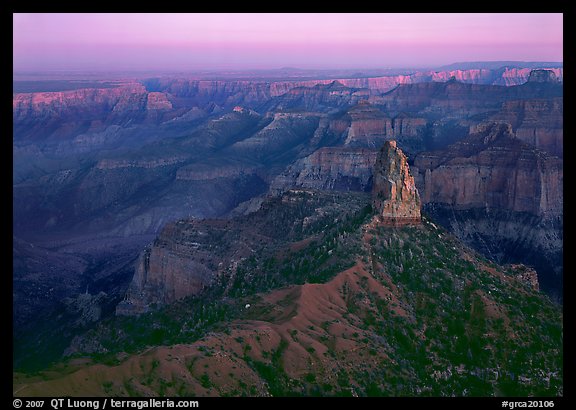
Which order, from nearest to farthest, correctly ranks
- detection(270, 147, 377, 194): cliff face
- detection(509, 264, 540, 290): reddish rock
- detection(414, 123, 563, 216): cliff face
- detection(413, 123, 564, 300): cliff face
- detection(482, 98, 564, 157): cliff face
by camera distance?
1. detection(509, 264, 540, 290): reddish rock
2. detection(413, 123, 564, 300): cliff face
3. detection(414, 123, 563, 216): cliff face
4. detection(270, 147, 377, 194): cliff face
5. detection(482, 98, 564, 157): cliff face

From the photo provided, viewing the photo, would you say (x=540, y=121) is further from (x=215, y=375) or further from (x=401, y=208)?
(x=215, y=375)

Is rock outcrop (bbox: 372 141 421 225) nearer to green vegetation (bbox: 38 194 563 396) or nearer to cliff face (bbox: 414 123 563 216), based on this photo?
green vegetation (bbox: 38 194 563 396)

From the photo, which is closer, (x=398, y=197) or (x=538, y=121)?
(x=398, y=197)

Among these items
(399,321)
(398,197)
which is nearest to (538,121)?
(398,197)

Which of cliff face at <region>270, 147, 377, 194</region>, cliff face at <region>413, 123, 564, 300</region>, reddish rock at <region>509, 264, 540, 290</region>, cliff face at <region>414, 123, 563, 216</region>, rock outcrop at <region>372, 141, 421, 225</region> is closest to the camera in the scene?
rock outcrop at <region>372, 141, 421, 225</region>

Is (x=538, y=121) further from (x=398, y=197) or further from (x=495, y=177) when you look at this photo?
(x=398, y=197)

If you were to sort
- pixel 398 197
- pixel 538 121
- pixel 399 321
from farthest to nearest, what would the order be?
pixel 538 121 < pixel 398 197 < pixel 399 321

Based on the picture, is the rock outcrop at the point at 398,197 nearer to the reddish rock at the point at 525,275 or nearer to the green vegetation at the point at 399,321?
the green vegetation at the point at 399,321

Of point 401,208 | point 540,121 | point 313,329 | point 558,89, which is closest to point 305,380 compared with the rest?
point 313,329

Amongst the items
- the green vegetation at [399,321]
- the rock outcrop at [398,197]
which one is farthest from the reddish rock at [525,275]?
the rock outcrop at [398,197]

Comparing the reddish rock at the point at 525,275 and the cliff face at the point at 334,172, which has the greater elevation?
the cliff face at the point at 334,172

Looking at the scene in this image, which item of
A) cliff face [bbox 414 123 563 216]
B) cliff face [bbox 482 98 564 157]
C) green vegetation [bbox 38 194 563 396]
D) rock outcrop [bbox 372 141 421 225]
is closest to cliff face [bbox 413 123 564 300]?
cliff face [bbox 414 123 563 216]
